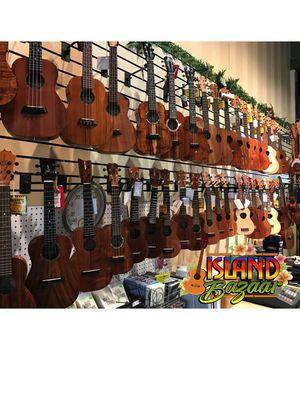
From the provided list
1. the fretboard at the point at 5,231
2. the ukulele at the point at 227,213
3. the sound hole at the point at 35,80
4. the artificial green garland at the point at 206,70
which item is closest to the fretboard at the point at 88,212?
the fretboard at the point at 5,231

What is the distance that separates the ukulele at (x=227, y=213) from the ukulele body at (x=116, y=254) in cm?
112

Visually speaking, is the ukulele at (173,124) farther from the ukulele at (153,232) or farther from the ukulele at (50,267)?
the ukulele at (50,267)

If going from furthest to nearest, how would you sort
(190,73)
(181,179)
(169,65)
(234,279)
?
1. (190,73)
2. (181,179)
3. (169,65)
4. (234,279)

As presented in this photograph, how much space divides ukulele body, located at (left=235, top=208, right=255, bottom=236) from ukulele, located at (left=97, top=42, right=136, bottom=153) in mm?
1423

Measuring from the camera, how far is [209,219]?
2.54m

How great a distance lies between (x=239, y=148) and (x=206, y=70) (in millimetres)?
656

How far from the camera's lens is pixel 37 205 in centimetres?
175

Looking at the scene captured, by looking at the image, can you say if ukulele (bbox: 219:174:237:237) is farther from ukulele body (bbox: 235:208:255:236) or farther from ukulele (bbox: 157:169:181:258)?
ukulele (bbox: 157:169:181:258)

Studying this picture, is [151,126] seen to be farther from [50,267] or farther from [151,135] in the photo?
[50,267]

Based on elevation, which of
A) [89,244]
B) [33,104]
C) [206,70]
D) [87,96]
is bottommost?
[89,244]

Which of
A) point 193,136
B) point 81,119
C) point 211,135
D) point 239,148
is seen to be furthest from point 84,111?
point 239,148

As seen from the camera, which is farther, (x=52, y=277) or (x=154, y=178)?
(x=154, y=178)
